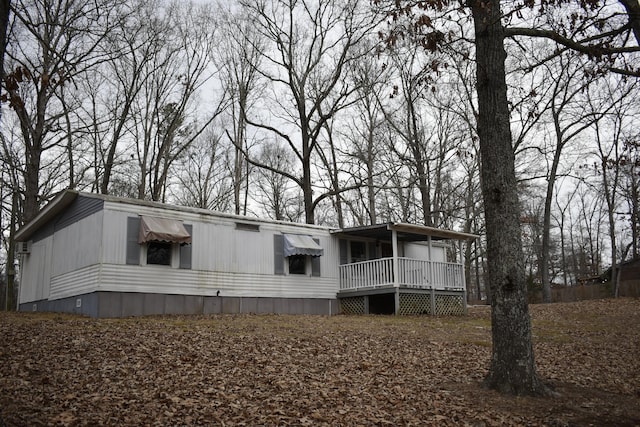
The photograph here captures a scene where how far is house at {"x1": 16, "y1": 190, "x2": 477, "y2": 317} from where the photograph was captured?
48.5 feet

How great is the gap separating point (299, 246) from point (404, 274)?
376 cm

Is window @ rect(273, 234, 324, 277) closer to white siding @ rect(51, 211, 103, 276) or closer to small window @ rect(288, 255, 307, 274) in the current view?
small window @ rect(288, 255, 307, 274)

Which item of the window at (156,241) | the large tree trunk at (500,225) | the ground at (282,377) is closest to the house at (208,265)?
the window at (156,241)

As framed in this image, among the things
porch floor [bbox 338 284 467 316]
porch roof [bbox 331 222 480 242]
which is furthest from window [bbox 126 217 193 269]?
porch floor [bbox 338 284 467 316]

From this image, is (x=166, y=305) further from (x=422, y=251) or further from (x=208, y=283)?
(x=422, y=251)

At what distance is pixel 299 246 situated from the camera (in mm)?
18172

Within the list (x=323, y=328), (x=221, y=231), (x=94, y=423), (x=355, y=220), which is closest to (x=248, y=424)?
(x=94, y=423)

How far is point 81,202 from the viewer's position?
51.9 ft

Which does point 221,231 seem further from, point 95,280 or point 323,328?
point 323,328

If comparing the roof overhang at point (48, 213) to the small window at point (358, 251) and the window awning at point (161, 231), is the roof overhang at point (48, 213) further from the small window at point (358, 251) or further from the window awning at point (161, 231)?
the small window at point (358, 251)

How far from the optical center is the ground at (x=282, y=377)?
630 cm

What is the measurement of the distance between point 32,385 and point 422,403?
15.9ft

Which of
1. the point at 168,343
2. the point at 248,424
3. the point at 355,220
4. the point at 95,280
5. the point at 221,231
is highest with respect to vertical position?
the point at 355,220

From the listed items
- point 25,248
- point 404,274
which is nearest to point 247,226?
point 404,274
